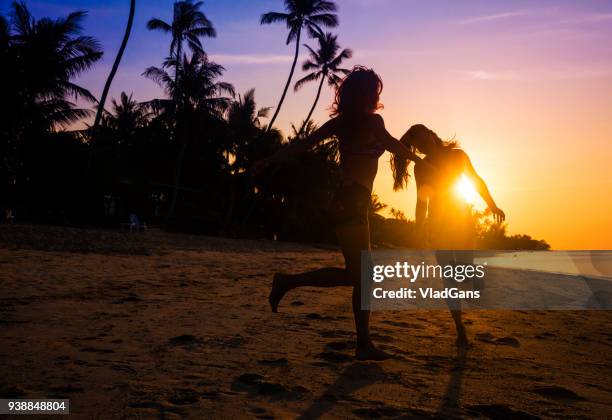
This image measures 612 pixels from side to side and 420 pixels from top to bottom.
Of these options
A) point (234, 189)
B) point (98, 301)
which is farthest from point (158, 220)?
point (98, 301)

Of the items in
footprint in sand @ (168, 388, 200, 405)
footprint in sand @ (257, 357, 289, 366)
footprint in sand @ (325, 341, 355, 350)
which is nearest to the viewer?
footprint in sand @ (168, 388, 200, 405)

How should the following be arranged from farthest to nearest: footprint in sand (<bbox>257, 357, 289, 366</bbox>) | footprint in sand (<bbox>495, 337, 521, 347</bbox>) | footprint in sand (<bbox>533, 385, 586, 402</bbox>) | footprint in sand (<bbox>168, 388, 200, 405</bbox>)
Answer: footprint in sand (<bbox>495, 337, 521, 347</bbox>), footprint in sand (<bbox>257, 357, 289, 366</bbox>), footprint in sand (<bbox>533, 385, 586, 402</bbox>), footprint in sand (<bbox>168, 388, 200, 405</bbox>)

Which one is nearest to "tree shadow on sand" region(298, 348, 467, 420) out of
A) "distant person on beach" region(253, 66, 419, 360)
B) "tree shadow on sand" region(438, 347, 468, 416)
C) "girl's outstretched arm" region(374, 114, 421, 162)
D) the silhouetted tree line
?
"tree shadow on sand" region(438, 347, 468, 416)

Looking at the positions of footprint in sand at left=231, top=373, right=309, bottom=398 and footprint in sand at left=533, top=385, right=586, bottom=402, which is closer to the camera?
footprint in sand at left=231, top=373, right=309, bottom=398

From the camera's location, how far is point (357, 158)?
3.10m

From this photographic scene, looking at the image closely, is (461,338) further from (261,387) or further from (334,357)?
(261,387)

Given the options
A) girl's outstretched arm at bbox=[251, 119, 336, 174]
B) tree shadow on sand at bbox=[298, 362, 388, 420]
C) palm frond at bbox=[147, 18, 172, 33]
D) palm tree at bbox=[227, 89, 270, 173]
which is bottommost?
tree shadow on sand at bbox=[298, 362, 388, 420]

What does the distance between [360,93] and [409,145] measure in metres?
1.14

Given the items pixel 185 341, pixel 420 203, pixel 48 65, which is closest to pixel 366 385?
pixel 185 341

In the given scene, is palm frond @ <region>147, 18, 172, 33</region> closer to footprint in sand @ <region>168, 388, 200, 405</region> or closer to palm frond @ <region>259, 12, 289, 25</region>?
palm frond @ <region>259, 12, 289, 25</region>

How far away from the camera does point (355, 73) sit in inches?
127

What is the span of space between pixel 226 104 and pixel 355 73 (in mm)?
26469

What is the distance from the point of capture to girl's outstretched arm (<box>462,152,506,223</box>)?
4.14 m

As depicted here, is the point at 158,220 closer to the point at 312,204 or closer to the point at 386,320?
the point at 312,204
